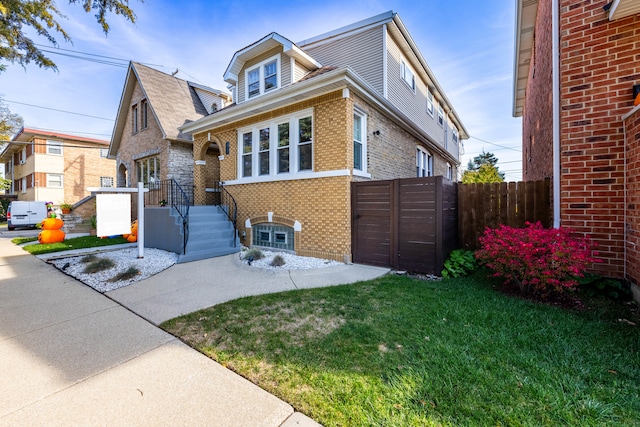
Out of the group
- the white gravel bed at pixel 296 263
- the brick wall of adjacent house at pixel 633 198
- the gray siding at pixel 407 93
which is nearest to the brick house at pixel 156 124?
the white gravel bed at pixel 296 263

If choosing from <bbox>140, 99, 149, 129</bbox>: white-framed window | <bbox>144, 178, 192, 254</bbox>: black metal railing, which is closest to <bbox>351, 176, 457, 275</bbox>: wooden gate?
<bbox>144, 178, 192, 254</bbox>: black metal railing

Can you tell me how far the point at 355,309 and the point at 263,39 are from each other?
29.3ft

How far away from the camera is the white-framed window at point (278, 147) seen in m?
7.42

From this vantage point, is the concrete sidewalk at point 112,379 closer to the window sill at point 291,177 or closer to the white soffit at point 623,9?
the window sill at point 291,177

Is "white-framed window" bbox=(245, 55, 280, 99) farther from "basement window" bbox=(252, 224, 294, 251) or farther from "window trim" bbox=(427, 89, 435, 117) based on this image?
"window trim" bbox=(427, 89, 435, 117)

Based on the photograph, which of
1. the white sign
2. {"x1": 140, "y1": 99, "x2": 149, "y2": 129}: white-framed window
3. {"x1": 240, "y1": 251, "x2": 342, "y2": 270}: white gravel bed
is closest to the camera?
the white sign

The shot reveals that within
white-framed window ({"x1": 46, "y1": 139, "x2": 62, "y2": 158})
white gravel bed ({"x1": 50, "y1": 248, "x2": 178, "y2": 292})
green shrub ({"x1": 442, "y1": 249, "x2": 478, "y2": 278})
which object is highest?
white-framed window ({"x1": 46, "y1": 139, "x2": 62, "y2": 158})

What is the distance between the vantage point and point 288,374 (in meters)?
2.34

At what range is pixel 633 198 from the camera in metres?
3.68

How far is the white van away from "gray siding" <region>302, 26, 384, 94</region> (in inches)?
799

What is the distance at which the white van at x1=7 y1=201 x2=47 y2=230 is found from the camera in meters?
16.5

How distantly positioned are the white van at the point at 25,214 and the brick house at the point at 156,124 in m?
6.76

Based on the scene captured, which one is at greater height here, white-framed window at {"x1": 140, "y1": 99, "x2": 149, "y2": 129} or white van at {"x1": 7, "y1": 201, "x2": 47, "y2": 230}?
white-framed window at {"x1": 140, "y1": 99, "x2": 149, "y2": 129}

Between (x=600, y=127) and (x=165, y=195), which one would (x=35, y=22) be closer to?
(x=165, y=195)
